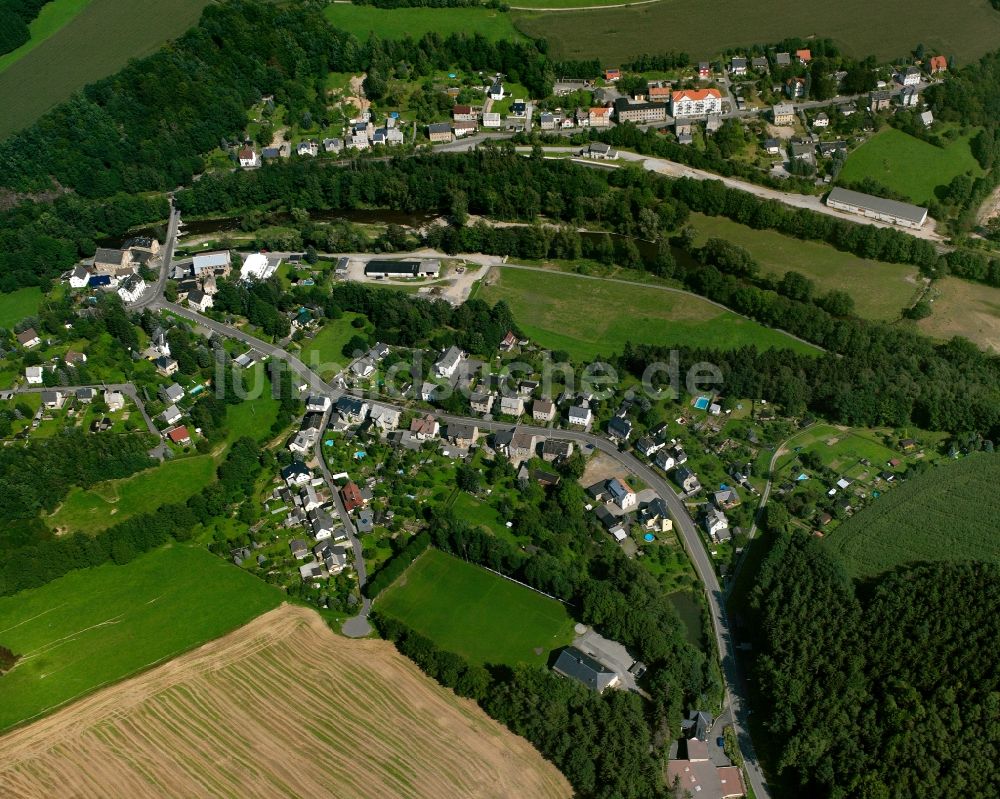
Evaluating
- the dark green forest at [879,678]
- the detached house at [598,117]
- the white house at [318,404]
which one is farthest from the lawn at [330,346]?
the dark green forest at [879,678]

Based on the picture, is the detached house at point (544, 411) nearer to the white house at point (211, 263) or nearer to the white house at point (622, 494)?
the white house at point (622, 494)

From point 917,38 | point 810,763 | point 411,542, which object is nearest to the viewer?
point 810,763

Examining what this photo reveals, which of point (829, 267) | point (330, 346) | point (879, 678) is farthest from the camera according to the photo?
point (829, 267)

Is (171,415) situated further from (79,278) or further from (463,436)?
(79,278)

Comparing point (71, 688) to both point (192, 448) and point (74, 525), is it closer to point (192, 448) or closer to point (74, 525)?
point (74, 525)

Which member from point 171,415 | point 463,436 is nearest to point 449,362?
point 463,436

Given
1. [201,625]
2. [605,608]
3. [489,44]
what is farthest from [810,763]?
[489,44]

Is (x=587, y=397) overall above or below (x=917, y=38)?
below
